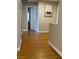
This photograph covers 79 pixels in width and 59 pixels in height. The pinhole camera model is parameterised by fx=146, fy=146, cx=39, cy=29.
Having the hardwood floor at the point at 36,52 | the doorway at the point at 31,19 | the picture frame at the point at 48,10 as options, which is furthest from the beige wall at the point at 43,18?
the hardwood floor at the point at 36,52

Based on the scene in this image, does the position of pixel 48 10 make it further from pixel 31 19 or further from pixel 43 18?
pixel 31 19

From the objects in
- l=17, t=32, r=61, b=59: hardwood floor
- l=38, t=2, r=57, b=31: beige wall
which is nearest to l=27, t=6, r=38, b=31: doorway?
l=38, t=2, r=57, b=31: beige wall

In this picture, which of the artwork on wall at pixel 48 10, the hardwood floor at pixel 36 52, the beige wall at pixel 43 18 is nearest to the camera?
the hardwood floor at pixel 36 52

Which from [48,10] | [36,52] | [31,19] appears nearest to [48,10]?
[48,10]

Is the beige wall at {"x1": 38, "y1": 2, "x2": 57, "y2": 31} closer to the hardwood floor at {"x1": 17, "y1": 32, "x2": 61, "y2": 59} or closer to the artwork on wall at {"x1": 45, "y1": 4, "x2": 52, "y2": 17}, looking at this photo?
the artwork on wall at {"x1": 45, "y1": 4, "x2": 52, "y2": 17}

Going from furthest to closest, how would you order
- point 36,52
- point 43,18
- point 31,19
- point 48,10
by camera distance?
point 31,19 → point 48,10 → point 43,18 → point 36,52

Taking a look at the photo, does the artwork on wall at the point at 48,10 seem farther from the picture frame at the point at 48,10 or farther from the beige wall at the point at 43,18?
the beige wall at the point at 43,18

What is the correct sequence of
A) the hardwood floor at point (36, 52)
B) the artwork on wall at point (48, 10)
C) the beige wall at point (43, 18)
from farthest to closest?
the artwork on wall at point (48, 10) → the beige wall at point (43, 18) → the hardwood floor at point (36, 52)

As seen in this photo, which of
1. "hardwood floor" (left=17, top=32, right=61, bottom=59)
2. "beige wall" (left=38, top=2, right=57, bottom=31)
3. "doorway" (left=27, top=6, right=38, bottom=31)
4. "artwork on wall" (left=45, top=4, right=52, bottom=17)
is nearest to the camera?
"hardwood floor" (left=17, top=32, right=61, bottom=59)

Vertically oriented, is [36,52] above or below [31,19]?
below

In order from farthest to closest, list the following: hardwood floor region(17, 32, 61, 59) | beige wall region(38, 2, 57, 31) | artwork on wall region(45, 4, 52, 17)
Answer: artwork on wall region(45, 4, 52, 17), beige wall region(38, 2, 57, 31), hardwood floor region(17, 32, 61, 59)
